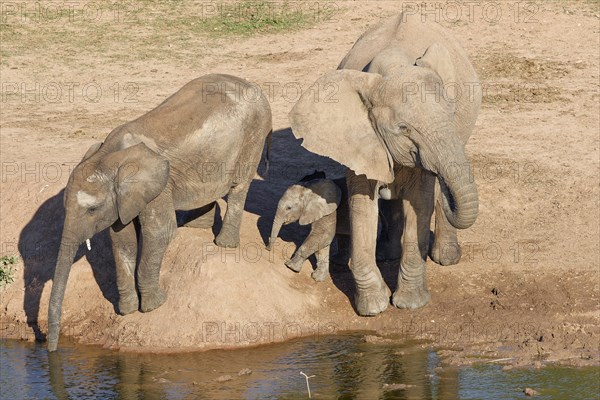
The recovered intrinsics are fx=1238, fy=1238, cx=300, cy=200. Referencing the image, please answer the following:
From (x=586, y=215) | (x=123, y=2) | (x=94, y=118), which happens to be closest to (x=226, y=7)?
(x=123, y=2)

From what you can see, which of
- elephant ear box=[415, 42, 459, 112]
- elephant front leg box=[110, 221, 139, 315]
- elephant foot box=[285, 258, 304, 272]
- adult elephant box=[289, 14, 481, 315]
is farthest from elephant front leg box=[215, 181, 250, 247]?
elephant ear box=[415, 42, 459, 112]

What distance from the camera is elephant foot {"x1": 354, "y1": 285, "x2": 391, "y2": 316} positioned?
10297mm

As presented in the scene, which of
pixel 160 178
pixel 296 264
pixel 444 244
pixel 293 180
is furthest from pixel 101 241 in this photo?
pixel 444 244

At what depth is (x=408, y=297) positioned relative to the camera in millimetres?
A: 10359

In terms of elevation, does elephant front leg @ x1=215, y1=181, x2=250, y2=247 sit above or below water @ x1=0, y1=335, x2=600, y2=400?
above

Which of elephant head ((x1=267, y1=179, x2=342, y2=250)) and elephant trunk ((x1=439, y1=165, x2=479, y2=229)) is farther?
elephant head ((x1=267, y1=179, x2=342, y2=250))

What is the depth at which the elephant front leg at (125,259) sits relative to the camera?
402 inches

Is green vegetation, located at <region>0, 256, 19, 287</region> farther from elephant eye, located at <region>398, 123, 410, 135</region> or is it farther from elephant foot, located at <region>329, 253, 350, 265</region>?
elephant eye, located at <region>398, 123, 410, 135</region>

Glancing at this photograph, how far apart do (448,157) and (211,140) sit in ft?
8.17

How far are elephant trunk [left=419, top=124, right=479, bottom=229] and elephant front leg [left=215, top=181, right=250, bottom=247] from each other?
2479 mm

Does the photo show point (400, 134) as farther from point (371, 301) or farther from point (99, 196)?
point (99, 196)

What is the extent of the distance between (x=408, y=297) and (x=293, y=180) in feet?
9.35

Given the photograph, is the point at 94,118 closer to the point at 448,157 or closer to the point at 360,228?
the point at 360,228

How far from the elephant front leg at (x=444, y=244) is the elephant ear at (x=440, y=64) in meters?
1.52
